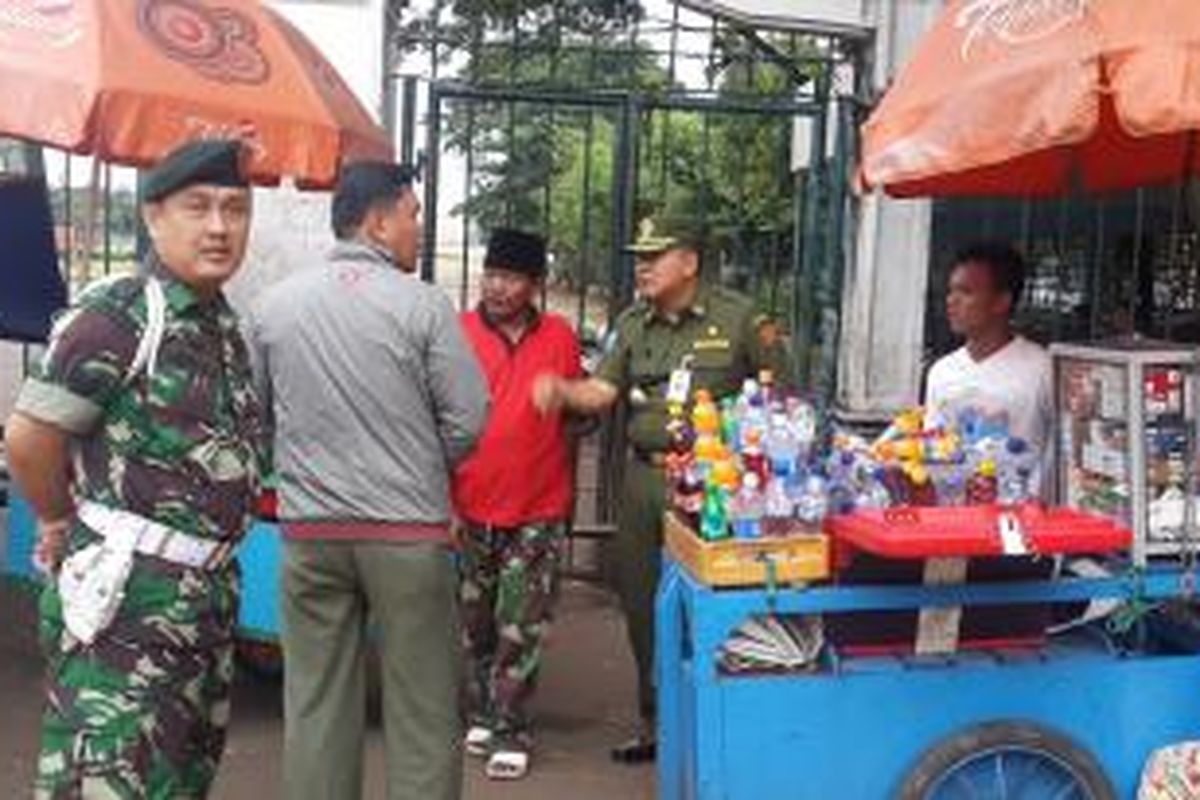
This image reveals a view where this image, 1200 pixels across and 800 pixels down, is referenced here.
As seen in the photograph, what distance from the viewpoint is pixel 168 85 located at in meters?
4.58

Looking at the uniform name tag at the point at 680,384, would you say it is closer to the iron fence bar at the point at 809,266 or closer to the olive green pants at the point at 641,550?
the olive green pants at the point at 641,550

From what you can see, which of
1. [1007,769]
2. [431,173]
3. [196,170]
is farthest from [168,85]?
[1007,769]

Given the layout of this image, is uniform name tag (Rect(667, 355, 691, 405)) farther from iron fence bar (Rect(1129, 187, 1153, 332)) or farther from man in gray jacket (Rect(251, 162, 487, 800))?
iron fence bar (Rect(1129, 187, 1153, 332))

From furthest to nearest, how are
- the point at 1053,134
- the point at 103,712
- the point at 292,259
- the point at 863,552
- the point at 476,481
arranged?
the point at 292,259 < the point at 476,481 < the point at 863,552 < the point at 1053,134 < the point at 103,712

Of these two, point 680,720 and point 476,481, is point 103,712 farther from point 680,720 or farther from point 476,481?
point 476,481

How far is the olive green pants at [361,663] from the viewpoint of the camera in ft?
13.1

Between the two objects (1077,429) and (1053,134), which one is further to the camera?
(1077,429)

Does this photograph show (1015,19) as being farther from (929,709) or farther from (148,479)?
(148,479)

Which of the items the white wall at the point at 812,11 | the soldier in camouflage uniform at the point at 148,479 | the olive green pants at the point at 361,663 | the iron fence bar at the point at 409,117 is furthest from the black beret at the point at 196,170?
the white wall at the point at 812,11

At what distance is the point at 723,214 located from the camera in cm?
1031

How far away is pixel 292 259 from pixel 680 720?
368 centimetres

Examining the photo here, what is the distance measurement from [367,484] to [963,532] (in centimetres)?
138

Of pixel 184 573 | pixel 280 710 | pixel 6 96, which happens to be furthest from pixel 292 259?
pixel 184 573

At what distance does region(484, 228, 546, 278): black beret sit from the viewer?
5.21 metres
